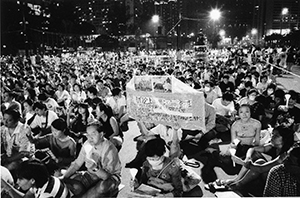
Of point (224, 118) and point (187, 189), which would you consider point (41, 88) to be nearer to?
point (224, 118)

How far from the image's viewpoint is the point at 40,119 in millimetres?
6531

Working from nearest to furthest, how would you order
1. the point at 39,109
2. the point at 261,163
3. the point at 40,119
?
1. the point at 261,163
2. the point at 39,109
3. the point at 40,119

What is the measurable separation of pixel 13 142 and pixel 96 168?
1.85 metres

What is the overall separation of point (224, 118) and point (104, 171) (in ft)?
13.5

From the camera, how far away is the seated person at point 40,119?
6.36 metres

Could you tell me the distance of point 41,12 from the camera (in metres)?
48.2

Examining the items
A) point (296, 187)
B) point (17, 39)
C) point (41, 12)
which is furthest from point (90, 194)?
point (41, 12)

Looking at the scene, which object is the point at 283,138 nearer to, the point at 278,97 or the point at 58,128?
the point at 58,128

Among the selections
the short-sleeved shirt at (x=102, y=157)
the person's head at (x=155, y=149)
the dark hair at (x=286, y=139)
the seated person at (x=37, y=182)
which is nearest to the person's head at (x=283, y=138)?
the dark hair at (x=286, y=139)

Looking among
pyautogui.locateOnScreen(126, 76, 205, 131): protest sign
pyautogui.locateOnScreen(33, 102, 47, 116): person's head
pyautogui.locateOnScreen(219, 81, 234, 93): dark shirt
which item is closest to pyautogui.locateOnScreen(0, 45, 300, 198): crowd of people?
pyautogui.locateOnScreen(33, 102, 47, 116): person's head

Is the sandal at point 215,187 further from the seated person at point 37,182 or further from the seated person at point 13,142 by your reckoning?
the seated person at point 13,142

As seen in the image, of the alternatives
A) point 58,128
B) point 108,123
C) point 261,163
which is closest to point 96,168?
point 58,128

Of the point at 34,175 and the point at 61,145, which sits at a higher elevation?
the point at 34,175

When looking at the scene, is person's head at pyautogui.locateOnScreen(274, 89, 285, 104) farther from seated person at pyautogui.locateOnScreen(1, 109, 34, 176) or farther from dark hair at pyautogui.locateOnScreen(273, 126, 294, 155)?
seated person at pyautogui.locateOnScreen(1, 109, 34, 176)
